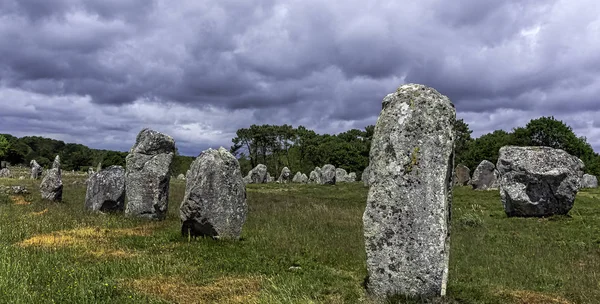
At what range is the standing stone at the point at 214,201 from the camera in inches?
558

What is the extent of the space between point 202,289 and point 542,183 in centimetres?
1912

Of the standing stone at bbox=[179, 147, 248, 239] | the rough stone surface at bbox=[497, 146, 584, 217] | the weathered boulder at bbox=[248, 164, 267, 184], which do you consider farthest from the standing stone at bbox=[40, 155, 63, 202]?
the weathered boulder at bbox=[248, 164, 267, 184]

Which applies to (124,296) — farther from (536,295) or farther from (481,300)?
(536,295)

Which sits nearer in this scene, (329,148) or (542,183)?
(542,183)

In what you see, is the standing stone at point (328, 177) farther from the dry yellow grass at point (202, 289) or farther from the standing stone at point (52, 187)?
the dry yellow grass at point (202, 289)

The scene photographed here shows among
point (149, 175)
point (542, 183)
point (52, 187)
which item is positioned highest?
point (542, 183)

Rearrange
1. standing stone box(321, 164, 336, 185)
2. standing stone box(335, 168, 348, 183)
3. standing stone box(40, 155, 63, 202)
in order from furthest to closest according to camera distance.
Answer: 1. standing stone box(335, 168, 348, 183)
2. standing stone box(321, 164, 336, 185)
3. standing stone box(40, 155, 63, 202)

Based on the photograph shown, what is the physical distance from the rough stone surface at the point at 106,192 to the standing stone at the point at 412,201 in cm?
1700

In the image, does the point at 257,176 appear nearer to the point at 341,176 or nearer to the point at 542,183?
the point at 341,176

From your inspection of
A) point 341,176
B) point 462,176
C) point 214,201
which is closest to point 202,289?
point 214,201

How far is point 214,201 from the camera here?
14.4 meters

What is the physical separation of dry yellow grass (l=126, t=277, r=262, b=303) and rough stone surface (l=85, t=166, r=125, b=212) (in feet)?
45.0

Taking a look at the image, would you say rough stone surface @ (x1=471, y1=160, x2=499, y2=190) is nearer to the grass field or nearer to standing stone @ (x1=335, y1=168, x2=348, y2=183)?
the grass field

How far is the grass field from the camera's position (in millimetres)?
8023
